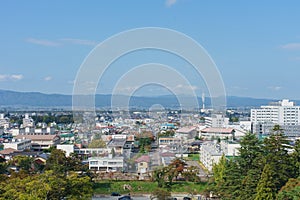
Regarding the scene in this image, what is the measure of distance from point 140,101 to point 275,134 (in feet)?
103

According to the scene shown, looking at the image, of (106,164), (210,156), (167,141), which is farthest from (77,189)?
(167,141)

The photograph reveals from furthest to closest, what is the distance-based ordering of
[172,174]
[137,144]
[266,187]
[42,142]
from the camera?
[42,142], [137,144], [172,174], [266,187]

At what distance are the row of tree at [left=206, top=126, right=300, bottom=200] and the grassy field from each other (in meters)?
1.27

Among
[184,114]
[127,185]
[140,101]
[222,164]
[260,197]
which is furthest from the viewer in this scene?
[140,101]

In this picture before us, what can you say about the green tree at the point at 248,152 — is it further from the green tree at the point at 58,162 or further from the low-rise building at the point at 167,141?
the low-rise building at the point at 167,141

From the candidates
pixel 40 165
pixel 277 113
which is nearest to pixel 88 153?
pixel 40 165

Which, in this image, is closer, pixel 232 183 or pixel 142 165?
pixel 232 183

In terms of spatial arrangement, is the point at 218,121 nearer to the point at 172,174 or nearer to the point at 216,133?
the point at 216,133

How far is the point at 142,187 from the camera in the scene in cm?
798

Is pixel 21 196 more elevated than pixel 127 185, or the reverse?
pixel 21 196

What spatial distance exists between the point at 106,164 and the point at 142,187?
92.2 inches

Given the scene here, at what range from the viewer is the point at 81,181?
502 centimetres

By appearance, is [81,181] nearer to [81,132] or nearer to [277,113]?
[81,132]

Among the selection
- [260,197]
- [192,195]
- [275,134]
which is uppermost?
[275,134]
